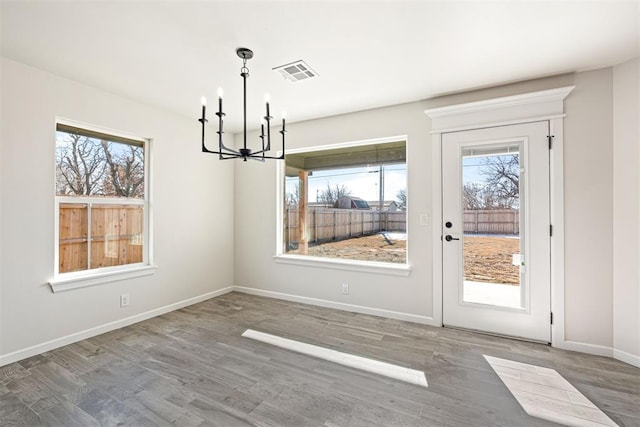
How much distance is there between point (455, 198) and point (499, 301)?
1.14 meters

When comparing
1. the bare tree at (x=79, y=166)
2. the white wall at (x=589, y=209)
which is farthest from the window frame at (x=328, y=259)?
the bare tree at (x=79, y=166)

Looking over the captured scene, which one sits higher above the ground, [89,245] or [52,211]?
[52,211]

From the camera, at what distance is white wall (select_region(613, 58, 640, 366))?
7.82 ft

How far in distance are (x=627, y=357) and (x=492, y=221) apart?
4.89 ft

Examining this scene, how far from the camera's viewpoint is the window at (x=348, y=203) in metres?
3.63

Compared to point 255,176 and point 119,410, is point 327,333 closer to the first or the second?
point 119,410

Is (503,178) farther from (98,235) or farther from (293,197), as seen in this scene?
(98,235)

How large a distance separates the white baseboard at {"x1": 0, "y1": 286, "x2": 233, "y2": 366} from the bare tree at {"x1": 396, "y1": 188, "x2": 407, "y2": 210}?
3.02 metres

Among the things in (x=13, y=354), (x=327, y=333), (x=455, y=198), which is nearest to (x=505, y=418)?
(x=327, y=333)

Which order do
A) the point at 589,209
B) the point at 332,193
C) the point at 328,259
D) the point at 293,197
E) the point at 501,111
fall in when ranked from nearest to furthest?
the point at 589,209
the point at 501,111
the point at 328,259
the point at 332,193
the point at 293,197

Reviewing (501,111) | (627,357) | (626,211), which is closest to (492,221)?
(626,211)

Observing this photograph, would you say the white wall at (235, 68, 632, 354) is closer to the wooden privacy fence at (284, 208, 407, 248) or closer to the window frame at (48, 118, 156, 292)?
the wooden privacy fence at (284, 208, 407, 248)

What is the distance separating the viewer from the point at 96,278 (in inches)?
118

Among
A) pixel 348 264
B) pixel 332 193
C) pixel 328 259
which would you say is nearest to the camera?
pixel 348 264
